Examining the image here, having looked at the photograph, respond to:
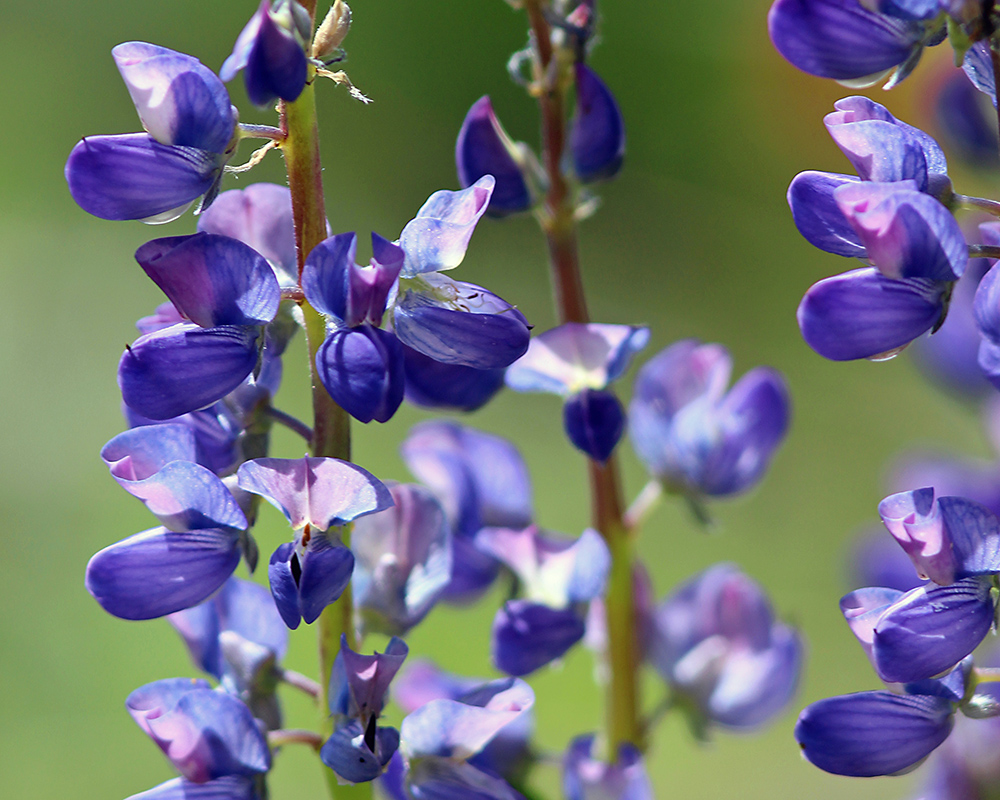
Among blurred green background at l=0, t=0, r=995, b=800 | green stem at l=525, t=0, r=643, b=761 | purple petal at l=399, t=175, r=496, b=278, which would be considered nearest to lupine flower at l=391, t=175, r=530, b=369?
purple petal at l=399, t=175, r=496, b=278

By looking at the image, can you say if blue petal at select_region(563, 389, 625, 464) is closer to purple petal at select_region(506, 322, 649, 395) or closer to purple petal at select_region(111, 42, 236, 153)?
purple petal at select_region(506, 322, 649, 395)

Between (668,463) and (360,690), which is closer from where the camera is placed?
(360,690)

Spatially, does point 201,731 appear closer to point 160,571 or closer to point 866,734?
point 160,571

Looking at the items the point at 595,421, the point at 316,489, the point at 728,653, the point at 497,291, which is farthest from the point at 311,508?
the point at 497,291

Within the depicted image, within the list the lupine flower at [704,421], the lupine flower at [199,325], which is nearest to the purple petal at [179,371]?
the lupine flower at [199,325]

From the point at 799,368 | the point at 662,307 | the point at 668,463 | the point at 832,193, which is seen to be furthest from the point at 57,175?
the point at 832,193

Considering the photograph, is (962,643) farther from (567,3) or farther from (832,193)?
(567,3)

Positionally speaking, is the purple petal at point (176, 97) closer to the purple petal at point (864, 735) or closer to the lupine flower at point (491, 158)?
the lupine flower at point (491, 158)
